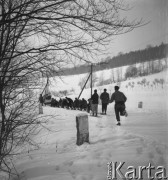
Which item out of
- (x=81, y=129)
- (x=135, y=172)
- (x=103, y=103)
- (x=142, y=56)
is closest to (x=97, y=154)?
(x=81, y=129)

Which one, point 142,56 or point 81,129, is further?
point 81,129

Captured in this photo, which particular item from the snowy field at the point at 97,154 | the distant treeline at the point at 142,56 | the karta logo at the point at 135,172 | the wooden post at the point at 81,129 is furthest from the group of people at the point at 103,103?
the karta logo at the point at 135,172

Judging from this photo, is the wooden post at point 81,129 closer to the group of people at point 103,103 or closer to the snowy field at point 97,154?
the snowy field at point 97,154

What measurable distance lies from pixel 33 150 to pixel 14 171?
70 centimetres

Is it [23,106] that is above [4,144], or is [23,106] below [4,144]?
above

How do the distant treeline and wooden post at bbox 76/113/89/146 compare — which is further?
wooden post at bbox 76/113/89/146

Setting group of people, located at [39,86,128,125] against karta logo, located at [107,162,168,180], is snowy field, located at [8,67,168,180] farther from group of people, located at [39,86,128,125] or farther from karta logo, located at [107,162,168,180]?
group of people, located at [39,86,128,125]

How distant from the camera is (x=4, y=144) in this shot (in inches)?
136

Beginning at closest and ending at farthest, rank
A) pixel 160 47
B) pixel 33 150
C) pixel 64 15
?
pixel 160 47 → pixel 64 15 → pixel 33 150

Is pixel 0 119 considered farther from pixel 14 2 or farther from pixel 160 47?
pixel 160 47

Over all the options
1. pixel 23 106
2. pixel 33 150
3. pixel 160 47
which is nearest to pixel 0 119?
pixel 23 106

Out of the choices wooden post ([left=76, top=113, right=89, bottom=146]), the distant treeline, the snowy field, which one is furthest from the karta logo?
wooden post ([left=76, top=113, right=89, bottom=146])

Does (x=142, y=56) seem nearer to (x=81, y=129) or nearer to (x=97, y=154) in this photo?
(x=97, y=154)

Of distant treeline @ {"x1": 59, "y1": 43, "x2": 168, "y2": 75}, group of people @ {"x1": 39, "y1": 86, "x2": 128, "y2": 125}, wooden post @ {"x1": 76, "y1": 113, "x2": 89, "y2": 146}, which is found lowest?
wooden post @ {"x1": 76, "y1": 113, "x2": 89, "y2": 146}
